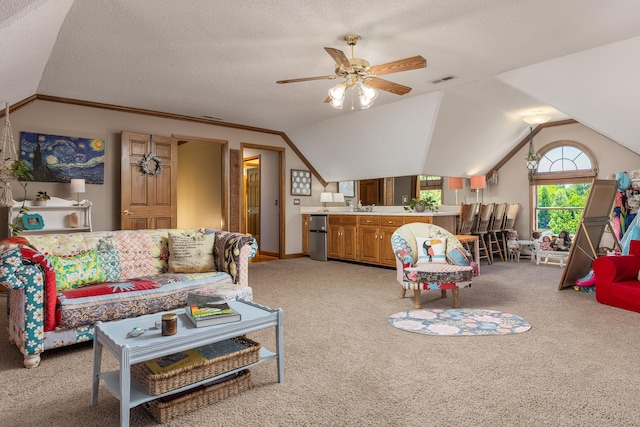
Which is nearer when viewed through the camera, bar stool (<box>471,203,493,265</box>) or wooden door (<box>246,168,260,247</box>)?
bar stool (<box>471,203,493,265</box>)

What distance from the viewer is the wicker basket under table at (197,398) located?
1.82 meters

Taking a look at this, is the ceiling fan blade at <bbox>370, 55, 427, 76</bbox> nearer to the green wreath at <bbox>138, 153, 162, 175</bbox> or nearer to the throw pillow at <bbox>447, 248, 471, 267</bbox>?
the throw pillow at <bbox>447, 248, 471, 267</bbox>

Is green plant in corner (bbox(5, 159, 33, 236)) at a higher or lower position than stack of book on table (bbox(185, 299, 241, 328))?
higher

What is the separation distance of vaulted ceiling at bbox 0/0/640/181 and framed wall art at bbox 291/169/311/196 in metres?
1.51

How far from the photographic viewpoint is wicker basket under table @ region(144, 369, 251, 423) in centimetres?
182

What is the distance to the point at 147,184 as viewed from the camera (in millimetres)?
5711

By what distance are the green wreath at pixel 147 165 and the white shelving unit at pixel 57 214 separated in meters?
0.90

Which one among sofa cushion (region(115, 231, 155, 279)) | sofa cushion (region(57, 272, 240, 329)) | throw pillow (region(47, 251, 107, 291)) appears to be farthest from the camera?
sofa cushion (region(115, 231, 155, 279))

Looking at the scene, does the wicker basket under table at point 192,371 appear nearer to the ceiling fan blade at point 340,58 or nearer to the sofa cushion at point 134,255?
the sofa cushion at point 134,255

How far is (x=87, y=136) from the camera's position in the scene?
5402mm

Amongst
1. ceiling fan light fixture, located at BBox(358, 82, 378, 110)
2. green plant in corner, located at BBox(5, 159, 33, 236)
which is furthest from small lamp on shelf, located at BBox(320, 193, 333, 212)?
green plant in corner, located at BBox(5, 159, 33, 236)

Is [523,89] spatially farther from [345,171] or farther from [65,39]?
[65,39]

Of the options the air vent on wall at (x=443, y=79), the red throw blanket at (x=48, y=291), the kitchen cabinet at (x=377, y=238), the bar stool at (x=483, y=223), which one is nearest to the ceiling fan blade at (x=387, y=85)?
the air vent on wall at (x=443, y=79)

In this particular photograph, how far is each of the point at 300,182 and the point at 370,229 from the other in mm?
2052
